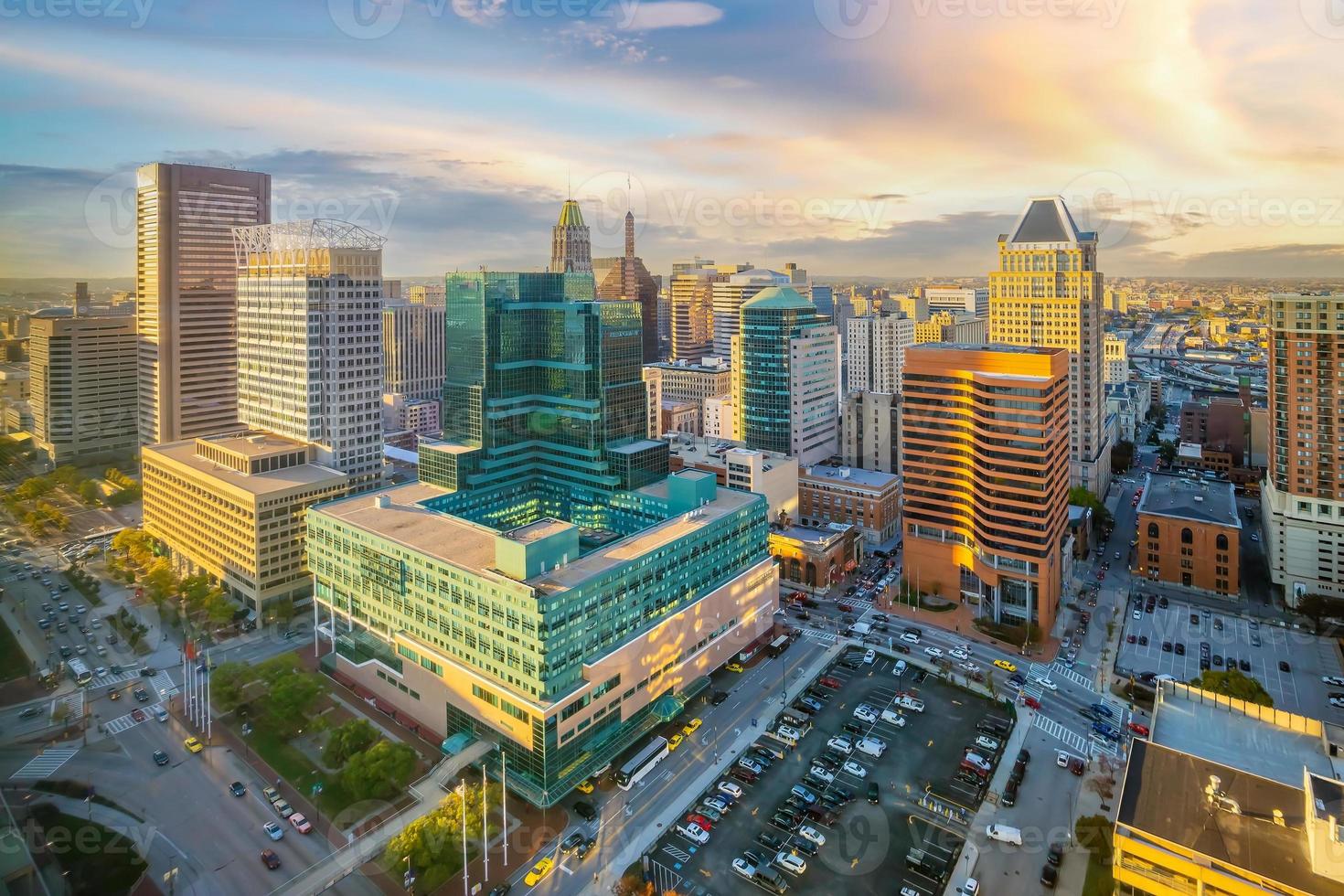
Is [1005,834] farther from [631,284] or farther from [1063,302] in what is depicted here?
[631,284]

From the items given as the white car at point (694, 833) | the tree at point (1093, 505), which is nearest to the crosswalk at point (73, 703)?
the white car at point (694, 833)

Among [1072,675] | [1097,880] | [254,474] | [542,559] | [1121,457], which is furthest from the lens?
[1121,457]

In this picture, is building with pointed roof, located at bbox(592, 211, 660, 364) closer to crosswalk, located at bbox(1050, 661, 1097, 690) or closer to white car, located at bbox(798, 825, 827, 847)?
crosswalk, located at bbox(1050, 661, 1097, 690)

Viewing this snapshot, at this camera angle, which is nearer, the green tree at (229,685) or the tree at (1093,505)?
the green tree at (229,685)

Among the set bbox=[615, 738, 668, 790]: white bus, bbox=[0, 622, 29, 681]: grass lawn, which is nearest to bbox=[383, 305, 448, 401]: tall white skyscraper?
bbox=[615, 738, 668, 790]: white bus

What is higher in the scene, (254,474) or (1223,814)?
(254,474)

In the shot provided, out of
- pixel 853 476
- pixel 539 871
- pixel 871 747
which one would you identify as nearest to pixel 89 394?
pixel 539 871

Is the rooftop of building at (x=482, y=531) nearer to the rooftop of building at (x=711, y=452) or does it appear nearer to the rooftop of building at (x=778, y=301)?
the rooftop of building at (x=711, y=452)
